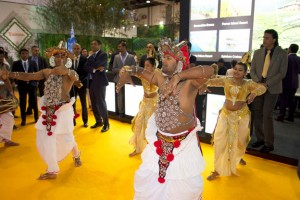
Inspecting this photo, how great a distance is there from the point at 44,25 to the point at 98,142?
28.9 ft

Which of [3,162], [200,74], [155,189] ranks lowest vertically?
[3,162]

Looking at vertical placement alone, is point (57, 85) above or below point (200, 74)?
below

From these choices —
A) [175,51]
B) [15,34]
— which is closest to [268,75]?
[175,51]

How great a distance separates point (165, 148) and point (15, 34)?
35.9 ft

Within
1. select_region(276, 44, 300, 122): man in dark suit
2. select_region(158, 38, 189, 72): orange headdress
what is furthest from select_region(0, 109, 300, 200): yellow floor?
select_region(276, 44, 300, 122): man in dark suit

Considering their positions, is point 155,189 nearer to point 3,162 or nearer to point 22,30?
point 3,162

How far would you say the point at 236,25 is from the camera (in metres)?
6.38

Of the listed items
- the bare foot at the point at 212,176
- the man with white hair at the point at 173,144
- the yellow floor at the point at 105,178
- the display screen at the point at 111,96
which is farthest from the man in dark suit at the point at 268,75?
the display screen at the point at 111,96

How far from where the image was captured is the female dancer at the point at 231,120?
3424mm

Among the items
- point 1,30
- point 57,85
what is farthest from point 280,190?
point 1,30

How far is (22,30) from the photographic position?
1118 centimetres

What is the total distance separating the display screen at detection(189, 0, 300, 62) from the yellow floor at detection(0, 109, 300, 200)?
10.0 ft

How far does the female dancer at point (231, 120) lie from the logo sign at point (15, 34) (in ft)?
33.0

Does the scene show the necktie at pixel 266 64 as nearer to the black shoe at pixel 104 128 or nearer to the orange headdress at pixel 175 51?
the orange headdress at pixel 175 51
